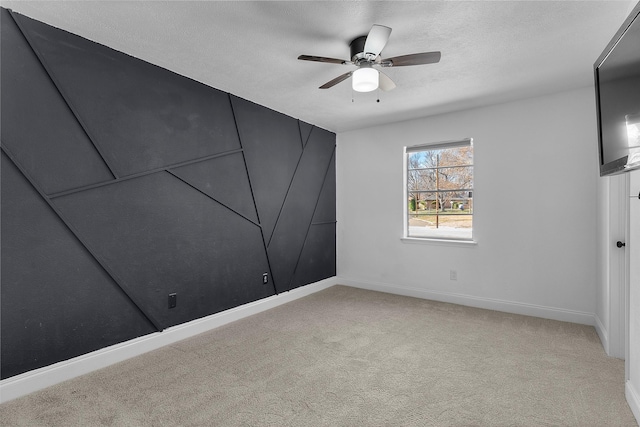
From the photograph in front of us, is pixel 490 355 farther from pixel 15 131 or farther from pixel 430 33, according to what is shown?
pixel 15 131

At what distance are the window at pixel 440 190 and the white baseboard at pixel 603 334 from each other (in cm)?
151

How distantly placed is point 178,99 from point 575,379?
3.93 metres

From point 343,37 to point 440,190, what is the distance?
2.75 metres

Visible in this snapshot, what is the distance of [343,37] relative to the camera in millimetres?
2434

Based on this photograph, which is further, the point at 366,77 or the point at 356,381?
the point at 366,77

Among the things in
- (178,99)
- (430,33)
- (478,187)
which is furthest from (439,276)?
(178,99)

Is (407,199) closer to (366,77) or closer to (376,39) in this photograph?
(366,77)

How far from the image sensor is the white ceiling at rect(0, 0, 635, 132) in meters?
2.11

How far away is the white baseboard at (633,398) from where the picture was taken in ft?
6.20

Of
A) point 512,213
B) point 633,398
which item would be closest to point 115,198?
point 633,398

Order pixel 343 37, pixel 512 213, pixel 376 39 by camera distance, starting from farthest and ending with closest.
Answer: pixel 512 213 < pixel 343 37 < pixel 376 39

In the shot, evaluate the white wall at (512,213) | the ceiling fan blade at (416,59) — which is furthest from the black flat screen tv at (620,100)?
the white wall at (512,213)

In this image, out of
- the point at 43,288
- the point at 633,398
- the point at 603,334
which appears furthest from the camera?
the point at 603,334

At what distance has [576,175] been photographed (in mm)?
3539
